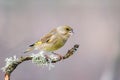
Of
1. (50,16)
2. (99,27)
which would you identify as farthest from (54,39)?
(99,27)

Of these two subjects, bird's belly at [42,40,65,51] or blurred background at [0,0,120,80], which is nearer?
bird's belly at [42,40,65,51]

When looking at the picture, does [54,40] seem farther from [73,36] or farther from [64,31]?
[73,36]

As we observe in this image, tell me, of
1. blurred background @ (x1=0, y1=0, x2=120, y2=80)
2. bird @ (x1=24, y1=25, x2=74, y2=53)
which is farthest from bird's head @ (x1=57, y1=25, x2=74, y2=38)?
blurred background @ (x1=0, y1=0, x2=120, y2=80)

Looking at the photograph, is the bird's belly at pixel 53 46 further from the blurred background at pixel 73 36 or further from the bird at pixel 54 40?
the blurred background at pixel 73 36

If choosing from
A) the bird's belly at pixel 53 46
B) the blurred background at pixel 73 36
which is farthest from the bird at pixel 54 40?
the blurred background at pixel 73 36

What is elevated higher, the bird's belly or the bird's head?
the bird's head

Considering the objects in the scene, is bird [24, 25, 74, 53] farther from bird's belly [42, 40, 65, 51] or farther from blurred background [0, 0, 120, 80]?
blurred background [0, 0, 120, 80]

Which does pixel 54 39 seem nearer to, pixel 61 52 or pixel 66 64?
pixel 61 52

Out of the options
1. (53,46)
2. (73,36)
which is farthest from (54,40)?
(73,36)
